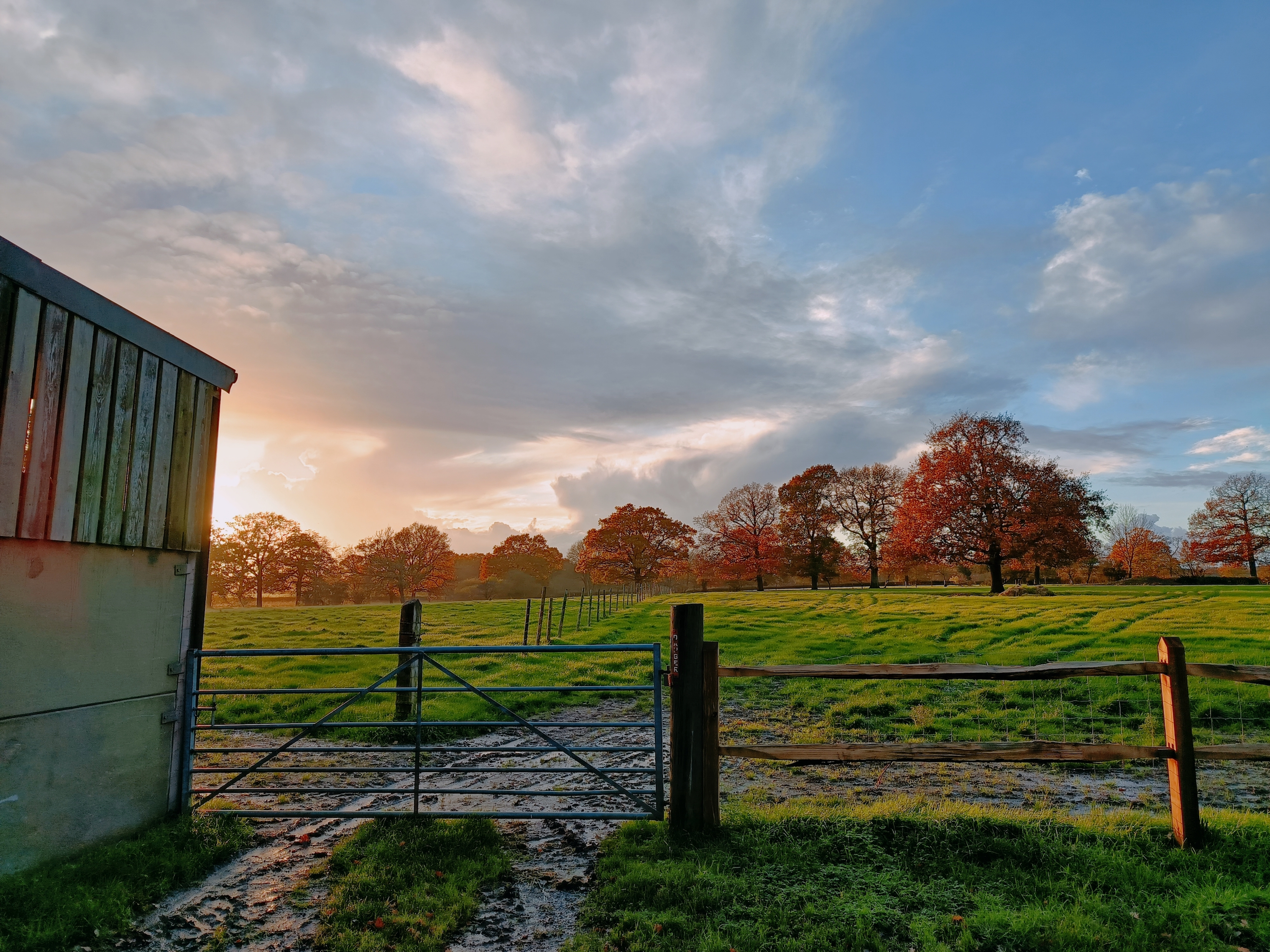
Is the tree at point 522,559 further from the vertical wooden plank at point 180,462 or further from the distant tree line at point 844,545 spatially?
the vertical wooden plank at point 180,462

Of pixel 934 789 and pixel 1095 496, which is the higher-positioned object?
pixel 1095 496

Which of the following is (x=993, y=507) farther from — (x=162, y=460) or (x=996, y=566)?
(x=162, y=460)

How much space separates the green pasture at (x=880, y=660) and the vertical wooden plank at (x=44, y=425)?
6551 millimetres

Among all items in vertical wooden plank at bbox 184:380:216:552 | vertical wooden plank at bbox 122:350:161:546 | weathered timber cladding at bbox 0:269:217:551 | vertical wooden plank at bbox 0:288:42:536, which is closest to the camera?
vertical wooden plank at bbox 0:288:42:536

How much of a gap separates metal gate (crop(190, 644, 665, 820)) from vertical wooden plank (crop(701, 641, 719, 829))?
395 millimetres

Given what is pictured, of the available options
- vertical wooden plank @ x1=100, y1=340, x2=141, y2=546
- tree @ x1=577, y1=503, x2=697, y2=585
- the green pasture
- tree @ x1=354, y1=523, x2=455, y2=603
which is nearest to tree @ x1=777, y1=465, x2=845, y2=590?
tree @ x1=577, y1=503, x2=697, y2=585

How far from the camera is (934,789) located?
23.5 ft

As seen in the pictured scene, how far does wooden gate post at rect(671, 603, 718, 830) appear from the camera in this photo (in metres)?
5.62

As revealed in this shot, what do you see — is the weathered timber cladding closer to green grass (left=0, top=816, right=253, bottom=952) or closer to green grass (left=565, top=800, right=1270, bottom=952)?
green grass (left=0, top=816, right=253, bottom=952)

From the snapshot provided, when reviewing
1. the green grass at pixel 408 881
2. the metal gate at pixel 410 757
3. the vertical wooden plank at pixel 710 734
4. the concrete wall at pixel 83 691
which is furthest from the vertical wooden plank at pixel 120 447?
the vertical wooden plank at pixel 710 734

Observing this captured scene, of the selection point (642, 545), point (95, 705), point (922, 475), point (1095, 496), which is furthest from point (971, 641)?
point (642, 545)

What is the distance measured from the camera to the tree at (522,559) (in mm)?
73312

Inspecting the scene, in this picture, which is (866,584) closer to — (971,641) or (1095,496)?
(1095,496)

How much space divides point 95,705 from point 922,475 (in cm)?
4055
